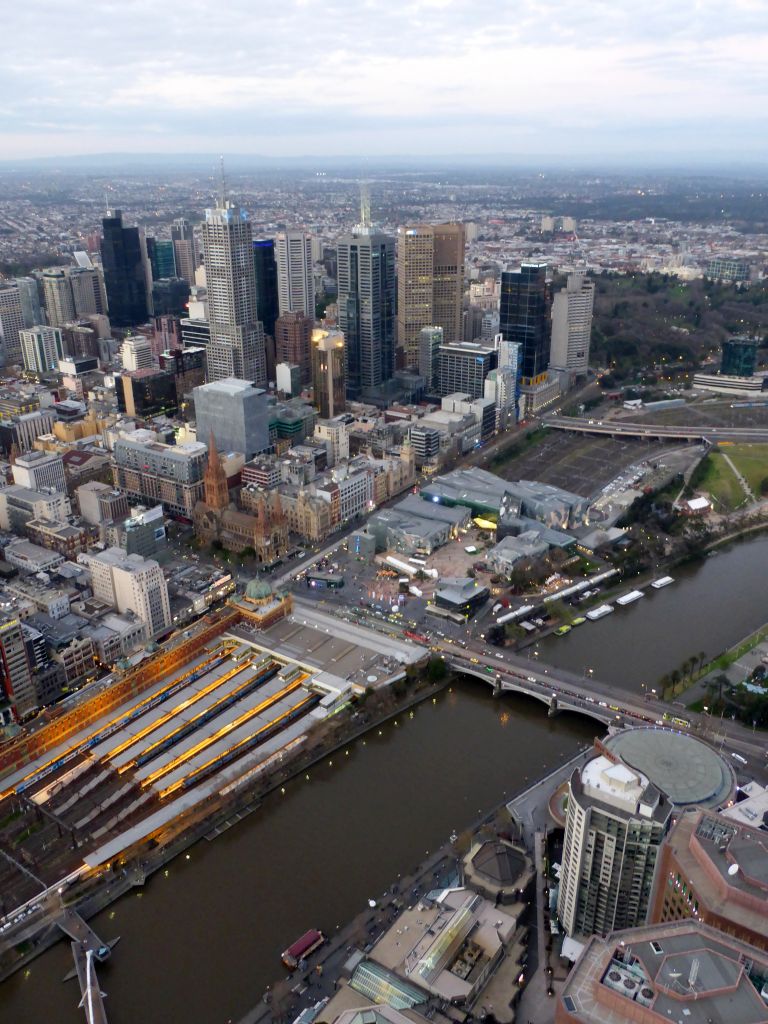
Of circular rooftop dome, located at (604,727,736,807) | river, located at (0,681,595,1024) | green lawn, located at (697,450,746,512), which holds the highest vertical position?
circular rooftop dome, located at (604,727,736,807)

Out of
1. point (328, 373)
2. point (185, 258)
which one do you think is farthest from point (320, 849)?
point (185, 258)

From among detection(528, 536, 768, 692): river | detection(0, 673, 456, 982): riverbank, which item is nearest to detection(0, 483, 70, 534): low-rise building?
detection(0, 673, 456, 982): riverbank

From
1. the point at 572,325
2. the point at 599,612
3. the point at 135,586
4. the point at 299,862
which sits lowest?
the point at 299,862

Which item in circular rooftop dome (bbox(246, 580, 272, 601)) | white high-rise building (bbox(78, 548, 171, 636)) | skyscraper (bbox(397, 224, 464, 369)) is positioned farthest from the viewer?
skyscraper (bbox(397, 224, 464, 369))

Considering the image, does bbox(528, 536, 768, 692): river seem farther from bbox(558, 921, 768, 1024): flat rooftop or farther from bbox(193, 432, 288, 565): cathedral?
bbox(558, 921, 768, 1024): flat rooftop

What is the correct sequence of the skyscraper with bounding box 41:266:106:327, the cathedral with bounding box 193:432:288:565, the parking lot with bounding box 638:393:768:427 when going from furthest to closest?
1. the skyscraper with bounding box 41:266:106:327
2. the parking lot with bounding box 638:393:768:427
3. the cathedral with bounding box 193:432:288:565

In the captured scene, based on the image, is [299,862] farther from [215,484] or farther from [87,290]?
[87,290]
